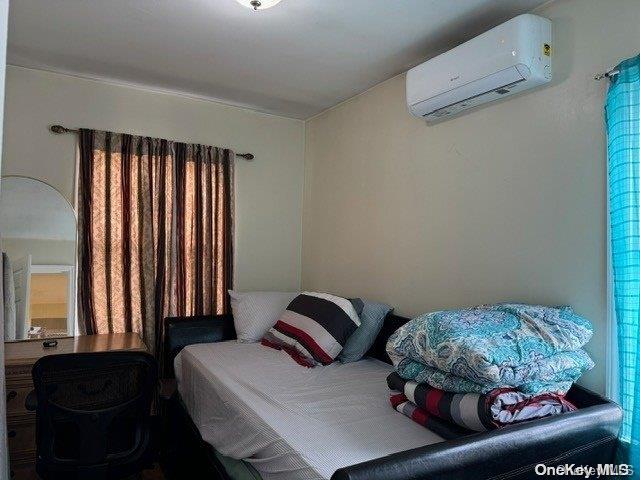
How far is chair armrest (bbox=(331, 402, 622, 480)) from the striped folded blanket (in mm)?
81

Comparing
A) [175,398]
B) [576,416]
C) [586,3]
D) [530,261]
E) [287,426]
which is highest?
[586,3]

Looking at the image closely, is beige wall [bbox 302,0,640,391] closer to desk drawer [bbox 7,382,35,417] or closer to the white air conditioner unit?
the white air conditioner unit

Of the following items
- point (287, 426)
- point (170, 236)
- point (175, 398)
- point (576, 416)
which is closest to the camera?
point (576, 416)

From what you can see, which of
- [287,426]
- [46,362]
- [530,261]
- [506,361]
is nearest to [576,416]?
[506,361]

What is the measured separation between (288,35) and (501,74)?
1085 millimetres

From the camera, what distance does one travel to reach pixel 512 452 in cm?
122

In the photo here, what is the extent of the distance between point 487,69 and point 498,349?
48.9 inches

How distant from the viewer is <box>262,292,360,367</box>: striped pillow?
2.46m

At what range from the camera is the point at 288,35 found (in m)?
2.28

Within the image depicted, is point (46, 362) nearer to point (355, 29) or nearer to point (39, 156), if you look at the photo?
point (39, 156)

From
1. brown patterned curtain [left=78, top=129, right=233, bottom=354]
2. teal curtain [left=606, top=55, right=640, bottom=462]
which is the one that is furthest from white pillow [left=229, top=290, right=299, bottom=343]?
teal curtain [left=606, top=55, right=640, bottom=462]

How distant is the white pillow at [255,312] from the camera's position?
2.97m

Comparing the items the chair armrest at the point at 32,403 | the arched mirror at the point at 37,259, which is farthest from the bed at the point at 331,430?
the arched mirror at the point at 37,259

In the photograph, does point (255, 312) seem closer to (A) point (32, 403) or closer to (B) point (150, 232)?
(B) point (150, 232)
